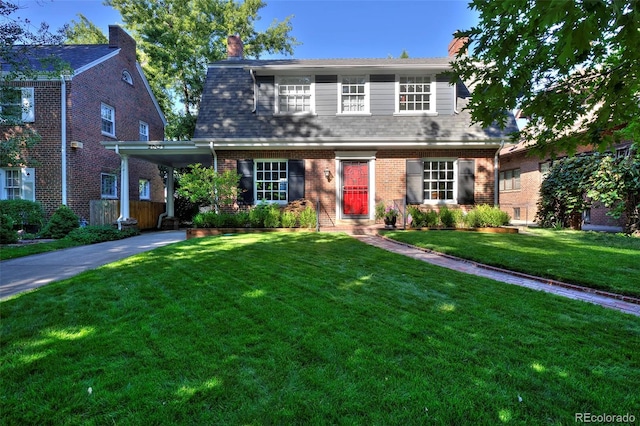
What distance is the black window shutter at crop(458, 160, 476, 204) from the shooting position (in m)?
11.4

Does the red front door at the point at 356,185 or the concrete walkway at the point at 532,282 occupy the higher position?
the red front door at the point at 356,185

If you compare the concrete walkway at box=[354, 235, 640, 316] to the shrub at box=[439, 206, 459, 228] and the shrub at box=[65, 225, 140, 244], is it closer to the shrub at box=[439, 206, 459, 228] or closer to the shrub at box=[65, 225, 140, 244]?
the shrub at box=[439, 206, 459, 228]

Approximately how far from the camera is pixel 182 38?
2133 centimetres

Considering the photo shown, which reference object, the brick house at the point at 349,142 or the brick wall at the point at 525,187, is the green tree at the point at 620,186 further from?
the brick wall at the point at 525,187

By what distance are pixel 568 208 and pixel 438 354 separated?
43.4ft

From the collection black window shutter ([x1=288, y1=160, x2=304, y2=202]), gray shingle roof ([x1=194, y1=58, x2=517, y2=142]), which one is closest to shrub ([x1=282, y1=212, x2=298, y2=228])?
black window shutter ([x1=288, y1=160, x2=304, y2=202])

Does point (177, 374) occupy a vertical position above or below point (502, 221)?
below

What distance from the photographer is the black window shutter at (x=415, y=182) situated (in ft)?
37.7

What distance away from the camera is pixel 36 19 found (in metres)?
7.31

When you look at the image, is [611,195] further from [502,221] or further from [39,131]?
[39,131]

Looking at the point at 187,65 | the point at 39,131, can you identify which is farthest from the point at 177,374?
the point at 187,65

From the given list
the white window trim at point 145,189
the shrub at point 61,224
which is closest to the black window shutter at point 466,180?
the shrub at point 61,224

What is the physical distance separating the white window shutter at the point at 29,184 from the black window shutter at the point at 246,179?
789cm

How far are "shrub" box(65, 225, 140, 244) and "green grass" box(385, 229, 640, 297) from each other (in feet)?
28.9
